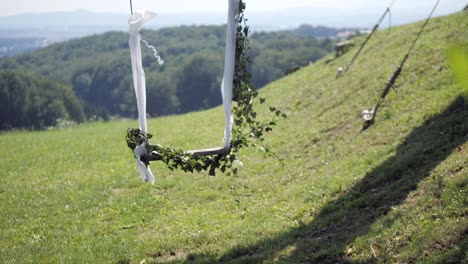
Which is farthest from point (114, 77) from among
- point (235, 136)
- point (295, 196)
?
point (235, 136)

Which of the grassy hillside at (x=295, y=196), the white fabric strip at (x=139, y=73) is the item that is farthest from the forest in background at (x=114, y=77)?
the white fabric strip at (x=139, y=73)

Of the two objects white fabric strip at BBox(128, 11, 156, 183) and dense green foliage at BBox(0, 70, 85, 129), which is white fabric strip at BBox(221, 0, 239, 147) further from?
dense green foliage at BBox(0, 70, 85, 129)

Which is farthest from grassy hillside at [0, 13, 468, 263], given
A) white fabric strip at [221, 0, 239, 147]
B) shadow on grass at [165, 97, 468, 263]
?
white fabric strip at [221, 0, 239, 147]

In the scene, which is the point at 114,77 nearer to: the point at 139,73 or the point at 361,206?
the point at 139,73

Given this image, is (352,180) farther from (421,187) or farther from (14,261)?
(14,261)

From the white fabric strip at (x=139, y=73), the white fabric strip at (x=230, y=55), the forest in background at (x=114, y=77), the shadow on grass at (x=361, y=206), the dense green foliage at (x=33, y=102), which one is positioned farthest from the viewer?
the forest in background at (x=114, y=77)

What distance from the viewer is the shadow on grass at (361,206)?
22.0 ft

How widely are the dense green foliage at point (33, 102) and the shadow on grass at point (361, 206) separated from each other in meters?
76.3

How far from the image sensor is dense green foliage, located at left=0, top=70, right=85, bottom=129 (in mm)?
82062

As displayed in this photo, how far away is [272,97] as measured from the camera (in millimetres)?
23984

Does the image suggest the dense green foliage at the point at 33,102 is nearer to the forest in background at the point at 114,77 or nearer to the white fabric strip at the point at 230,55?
the forest in background at the point at 114,77

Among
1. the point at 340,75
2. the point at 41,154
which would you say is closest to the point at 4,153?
the point at 41,154

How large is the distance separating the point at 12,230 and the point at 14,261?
180 centimetres

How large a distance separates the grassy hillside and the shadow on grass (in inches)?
1.1
